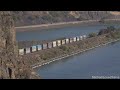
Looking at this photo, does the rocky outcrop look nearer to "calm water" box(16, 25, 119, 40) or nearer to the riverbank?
the riverbank

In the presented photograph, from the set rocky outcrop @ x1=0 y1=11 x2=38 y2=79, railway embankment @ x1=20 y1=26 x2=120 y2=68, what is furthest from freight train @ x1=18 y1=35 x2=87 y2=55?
rocky outcrop @ x1=0 y1=11 x2=38 y2=79

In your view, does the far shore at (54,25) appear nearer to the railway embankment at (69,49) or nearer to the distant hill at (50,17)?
the distant hill at (50,17)

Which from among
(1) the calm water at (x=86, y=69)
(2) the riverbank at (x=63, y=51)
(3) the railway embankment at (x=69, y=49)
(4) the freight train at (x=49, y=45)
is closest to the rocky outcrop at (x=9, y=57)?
(1) the calm water at (x=86, y=69)

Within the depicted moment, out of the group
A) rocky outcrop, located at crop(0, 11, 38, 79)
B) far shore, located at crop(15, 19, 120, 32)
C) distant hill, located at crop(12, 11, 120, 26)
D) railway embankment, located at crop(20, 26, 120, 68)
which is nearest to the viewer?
rocky outcrop, located at crop(0, 11, 38, 79)
